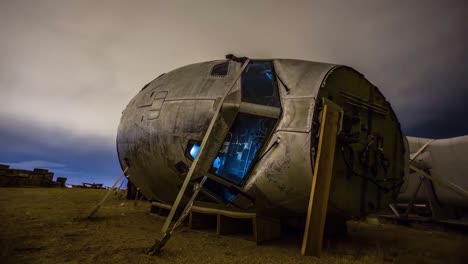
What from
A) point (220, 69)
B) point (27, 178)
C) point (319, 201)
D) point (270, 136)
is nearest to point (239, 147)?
point (270, 136)

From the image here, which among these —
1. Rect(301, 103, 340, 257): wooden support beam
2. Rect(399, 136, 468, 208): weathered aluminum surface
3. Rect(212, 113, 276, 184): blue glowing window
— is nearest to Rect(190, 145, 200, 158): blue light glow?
Rect(212, 113, 276, 184): blue glowing window

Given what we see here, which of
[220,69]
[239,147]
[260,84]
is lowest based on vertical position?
[239,147]

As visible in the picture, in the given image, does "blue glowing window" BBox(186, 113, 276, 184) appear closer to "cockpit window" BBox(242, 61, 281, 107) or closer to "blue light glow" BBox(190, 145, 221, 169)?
"blue light glow" BBox(190, 145, 221, 169)

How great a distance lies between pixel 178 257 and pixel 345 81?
194 inches

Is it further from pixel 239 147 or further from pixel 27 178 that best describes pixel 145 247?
pixel 27 178

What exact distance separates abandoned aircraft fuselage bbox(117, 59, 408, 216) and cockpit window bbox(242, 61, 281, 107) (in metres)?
0.02

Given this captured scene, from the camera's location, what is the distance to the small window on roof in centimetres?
620

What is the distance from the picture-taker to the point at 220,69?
20.7 ft

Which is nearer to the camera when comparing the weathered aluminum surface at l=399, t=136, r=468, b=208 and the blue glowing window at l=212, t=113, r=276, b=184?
the blue glowing window at l=212, t=113, r=276, b=184

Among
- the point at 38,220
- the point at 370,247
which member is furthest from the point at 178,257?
the point at 38,220

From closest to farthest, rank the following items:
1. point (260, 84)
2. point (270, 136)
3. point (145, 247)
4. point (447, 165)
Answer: point (145, 247) < point (270, 136) < point (260, 84) < point (447, 165)

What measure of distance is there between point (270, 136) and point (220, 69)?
232 centimetres

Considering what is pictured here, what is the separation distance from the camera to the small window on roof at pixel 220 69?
6.20 metres

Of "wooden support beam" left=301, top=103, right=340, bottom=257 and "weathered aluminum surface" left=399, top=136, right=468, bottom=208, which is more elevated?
"weathered aluminum surface" left=399, top=136, right=468, bottom=208
